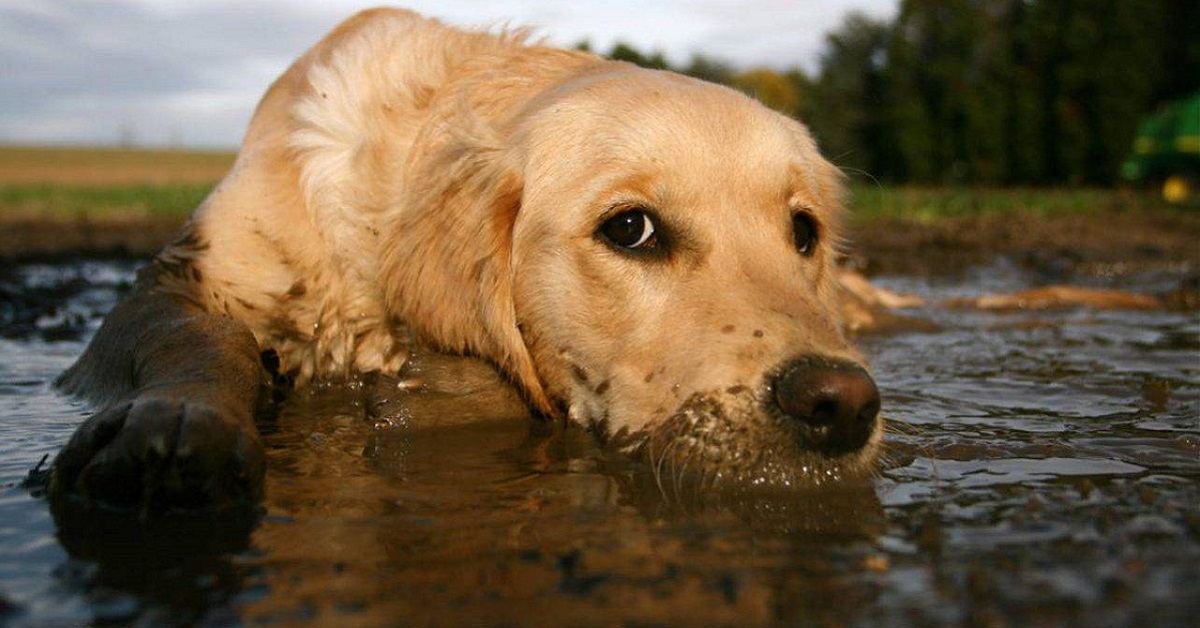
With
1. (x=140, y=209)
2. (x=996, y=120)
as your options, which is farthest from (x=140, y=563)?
(x=996, y=120)

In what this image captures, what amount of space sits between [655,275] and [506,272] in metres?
0.57

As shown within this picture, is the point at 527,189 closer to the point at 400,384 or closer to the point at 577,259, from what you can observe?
the point at 577,259

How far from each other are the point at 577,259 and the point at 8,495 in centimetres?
171

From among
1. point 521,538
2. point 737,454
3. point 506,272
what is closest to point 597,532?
point 521,538

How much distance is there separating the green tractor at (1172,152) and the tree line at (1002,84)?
12.4 feet

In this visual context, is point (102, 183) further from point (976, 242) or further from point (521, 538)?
point (521, 538)

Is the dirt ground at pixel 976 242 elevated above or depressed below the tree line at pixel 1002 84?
below

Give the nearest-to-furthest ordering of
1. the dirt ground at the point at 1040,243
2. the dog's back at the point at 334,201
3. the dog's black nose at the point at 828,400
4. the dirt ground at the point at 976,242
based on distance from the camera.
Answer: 1. the dog's black nose at the point at 828,400
2. the dog's back at the point at 334,201
3. the dirt ground at the point at 1040,243
4. the dirt ground at the point at 976,242

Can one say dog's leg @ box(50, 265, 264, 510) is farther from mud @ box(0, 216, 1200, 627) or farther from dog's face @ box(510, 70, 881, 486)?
dog's face @ box(510, 70, 881, 486)

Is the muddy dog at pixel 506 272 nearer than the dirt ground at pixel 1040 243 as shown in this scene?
Yes

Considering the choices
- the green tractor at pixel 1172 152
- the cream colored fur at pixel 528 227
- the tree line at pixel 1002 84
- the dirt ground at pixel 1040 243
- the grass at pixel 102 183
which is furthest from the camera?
the tree line at pixel 1002 84

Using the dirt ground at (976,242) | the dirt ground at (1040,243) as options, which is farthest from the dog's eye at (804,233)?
the dirt ground at (976,242)

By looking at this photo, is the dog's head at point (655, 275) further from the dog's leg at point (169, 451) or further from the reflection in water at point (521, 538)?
the dog's leg at point (169, 451)

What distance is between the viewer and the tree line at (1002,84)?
107ft
